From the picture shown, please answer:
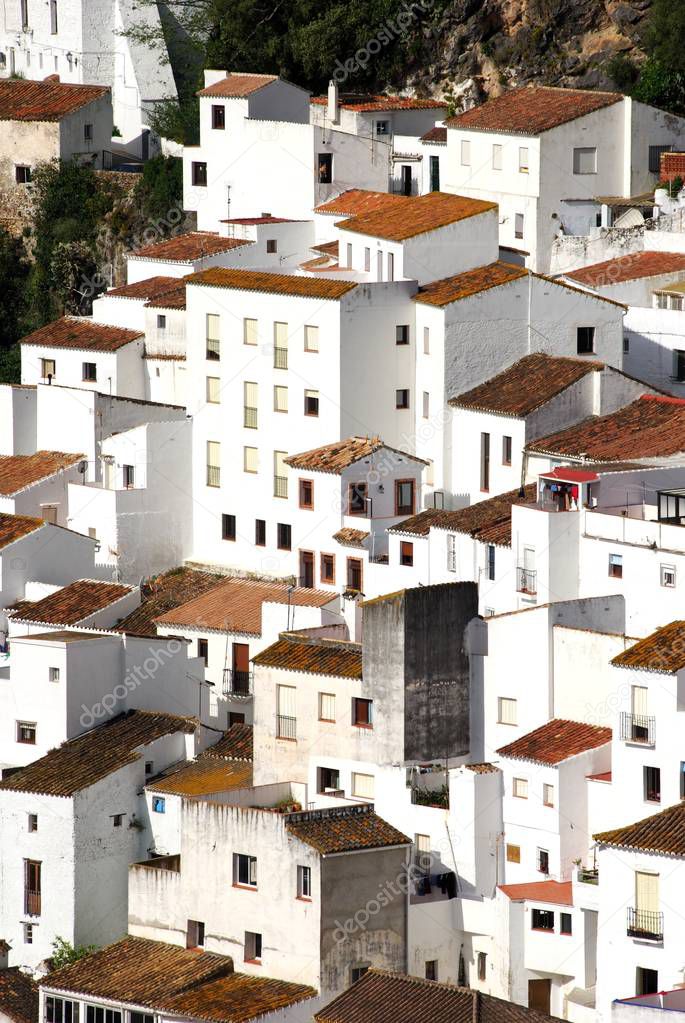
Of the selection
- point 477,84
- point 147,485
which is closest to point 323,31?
point 477,84

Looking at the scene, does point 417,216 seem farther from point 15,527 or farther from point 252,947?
point 252,947

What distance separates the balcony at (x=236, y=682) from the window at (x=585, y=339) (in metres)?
10.8

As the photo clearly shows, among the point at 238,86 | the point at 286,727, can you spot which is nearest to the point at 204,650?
the point at 286,727

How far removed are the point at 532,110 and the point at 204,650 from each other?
18810 millimetres

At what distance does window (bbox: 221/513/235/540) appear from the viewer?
74.7 meters

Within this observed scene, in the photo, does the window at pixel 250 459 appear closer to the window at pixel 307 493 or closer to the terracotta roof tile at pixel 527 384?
the window at pixel 307 493

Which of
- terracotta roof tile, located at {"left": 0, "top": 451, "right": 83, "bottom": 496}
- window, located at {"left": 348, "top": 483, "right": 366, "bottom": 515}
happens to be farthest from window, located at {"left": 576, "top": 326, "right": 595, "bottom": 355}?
terracotta roof tile, located at {"left": 0, "top": 451, "right": 83, "bottom": 496}

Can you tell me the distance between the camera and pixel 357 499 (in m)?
71.0

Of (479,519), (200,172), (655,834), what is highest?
(200,172)

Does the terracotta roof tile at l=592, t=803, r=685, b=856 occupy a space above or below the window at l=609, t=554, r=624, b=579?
below

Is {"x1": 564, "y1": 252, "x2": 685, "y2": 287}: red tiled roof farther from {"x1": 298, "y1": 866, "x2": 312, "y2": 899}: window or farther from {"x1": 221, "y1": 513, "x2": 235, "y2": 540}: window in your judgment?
{"x1": 298, "y1": 866, "x2": 312, "y2": 899}: window

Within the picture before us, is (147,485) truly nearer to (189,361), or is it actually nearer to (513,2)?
(189,361)

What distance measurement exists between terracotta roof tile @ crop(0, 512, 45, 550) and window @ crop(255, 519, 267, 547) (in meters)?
4.80

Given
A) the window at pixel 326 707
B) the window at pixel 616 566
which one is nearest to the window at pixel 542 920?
the window at pixel 326 707
